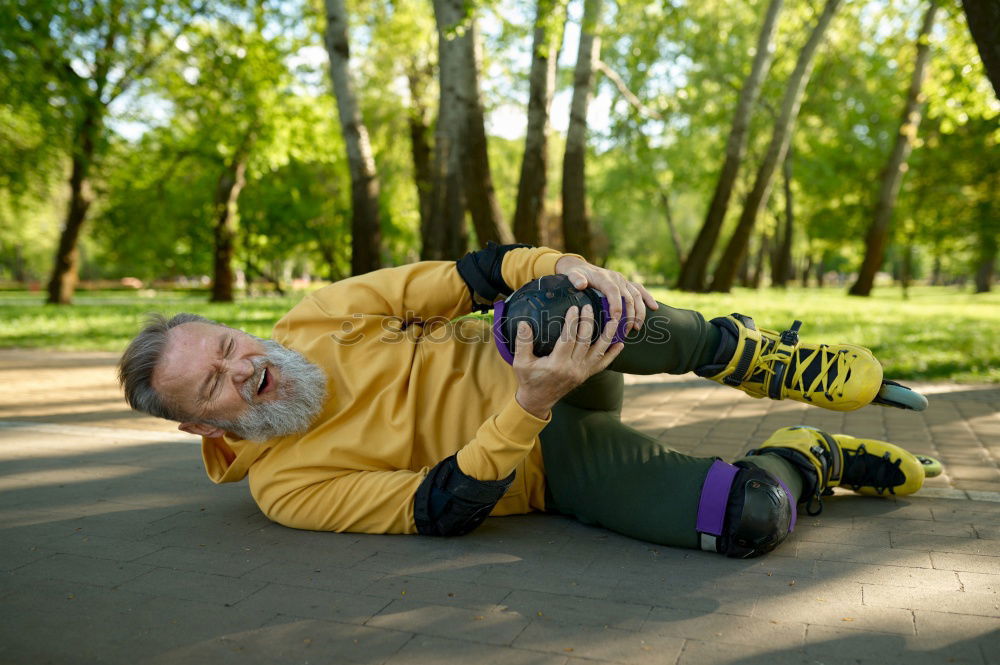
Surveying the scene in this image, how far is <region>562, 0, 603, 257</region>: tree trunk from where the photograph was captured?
1399 centimetres

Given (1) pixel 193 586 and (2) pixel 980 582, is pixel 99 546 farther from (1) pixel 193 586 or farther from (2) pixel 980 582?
(2) pixel 980 582

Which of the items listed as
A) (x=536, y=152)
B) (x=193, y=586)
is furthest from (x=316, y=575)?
(x=536, y=152)

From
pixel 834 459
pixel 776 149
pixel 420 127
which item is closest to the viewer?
pixel 834 459

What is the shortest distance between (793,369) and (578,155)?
480 inches

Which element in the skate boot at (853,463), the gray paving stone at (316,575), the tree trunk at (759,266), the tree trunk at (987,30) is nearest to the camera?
the gray paving stone at (316,575)

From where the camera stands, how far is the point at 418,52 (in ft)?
74.1

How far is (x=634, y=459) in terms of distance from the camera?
285cm

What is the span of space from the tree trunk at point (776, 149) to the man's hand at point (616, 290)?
17180 millimetres

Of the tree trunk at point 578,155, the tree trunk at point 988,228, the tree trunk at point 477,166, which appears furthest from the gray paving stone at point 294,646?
the tree trunk at point 988,228

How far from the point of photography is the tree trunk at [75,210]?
1884 centimetres

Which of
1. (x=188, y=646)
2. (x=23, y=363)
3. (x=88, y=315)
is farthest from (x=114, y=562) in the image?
(x=88, y=315)

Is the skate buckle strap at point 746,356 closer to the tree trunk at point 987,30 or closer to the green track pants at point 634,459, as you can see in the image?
the green track pants at point 634,459

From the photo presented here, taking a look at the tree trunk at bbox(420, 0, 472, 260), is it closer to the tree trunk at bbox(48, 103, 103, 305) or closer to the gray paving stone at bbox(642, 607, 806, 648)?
the gray paving stone at bbox(642, 607, 806, 648)

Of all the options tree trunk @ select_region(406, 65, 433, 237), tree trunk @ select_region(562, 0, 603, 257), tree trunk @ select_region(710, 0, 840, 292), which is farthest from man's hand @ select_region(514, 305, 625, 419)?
tree trunk @ select_region(406, 65, 433, 237)
